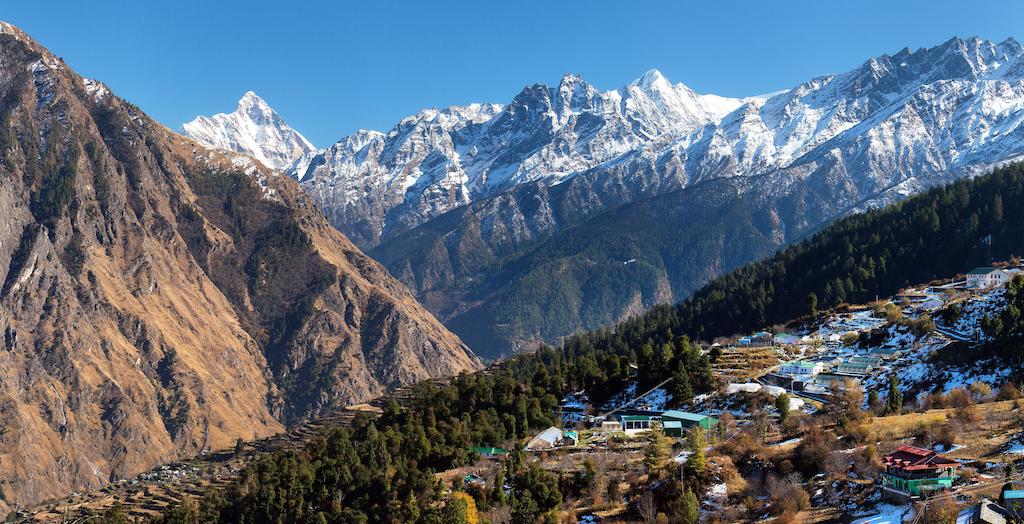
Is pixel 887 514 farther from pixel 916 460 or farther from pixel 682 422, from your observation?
pixel 682 422

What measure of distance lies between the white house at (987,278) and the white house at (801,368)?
4435 cm

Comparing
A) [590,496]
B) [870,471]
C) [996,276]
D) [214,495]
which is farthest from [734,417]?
[214,495]

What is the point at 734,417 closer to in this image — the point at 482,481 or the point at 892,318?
the point at 482,481

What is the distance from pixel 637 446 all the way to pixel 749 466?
22.1 meters

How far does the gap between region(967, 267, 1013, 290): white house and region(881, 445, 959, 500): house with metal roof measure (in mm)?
97703

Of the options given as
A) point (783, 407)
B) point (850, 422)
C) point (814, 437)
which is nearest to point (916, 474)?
point (814, 437)

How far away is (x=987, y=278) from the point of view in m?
164

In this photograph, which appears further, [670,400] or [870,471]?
[670,400]

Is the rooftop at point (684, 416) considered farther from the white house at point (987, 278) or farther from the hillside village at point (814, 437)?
the white house at point (987, 278)

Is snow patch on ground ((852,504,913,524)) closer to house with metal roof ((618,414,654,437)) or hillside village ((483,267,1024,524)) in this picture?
hillside village ((483,267,1024,524))

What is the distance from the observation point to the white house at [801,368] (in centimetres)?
12925

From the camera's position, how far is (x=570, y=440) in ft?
377

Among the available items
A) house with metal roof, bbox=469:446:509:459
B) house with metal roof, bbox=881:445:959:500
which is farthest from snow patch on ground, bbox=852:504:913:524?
house with metal roof, bbox=469:446:509:459

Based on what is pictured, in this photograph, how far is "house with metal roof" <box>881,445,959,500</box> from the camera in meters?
68.1
